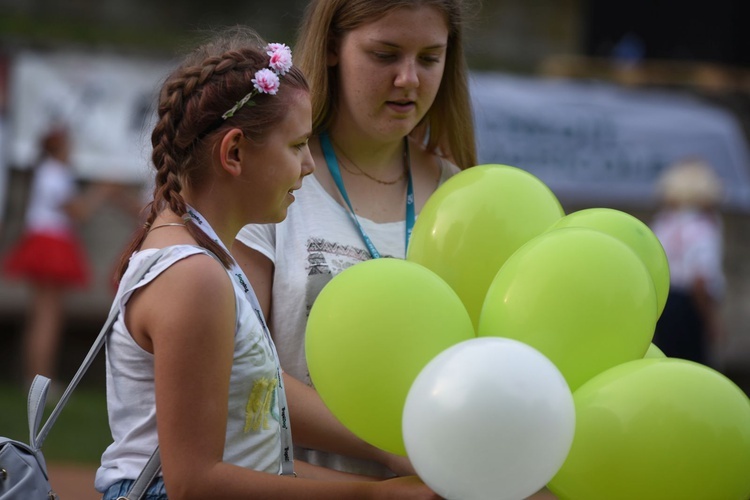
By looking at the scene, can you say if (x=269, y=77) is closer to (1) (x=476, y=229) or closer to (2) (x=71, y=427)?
(1) (x=476, y=229)

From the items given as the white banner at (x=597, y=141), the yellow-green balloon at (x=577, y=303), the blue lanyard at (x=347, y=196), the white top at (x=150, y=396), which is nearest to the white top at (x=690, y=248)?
the white banner at (x=597, y=141)

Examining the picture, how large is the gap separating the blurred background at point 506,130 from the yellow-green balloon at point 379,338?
596 cm

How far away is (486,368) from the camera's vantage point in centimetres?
175

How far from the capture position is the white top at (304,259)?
2371 mm

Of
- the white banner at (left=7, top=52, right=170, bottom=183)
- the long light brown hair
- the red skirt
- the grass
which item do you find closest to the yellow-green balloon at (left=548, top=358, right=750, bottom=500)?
the long light brown hair

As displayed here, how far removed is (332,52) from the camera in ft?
8.46

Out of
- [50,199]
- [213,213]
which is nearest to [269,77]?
[213,213]

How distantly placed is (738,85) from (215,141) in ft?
31.4

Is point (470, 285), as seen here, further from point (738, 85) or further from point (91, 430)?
point (738, 85)

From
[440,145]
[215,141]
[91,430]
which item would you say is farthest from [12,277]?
[215,141]

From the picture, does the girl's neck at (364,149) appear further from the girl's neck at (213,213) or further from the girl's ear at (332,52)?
the girl's neck at (213,213)

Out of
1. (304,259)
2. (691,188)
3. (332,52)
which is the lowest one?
(691,188)

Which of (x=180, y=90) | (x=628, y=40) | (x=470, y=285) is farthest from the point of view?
(x=628, y=40)

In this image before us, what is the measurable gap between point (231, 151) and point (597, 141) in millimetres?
7767
